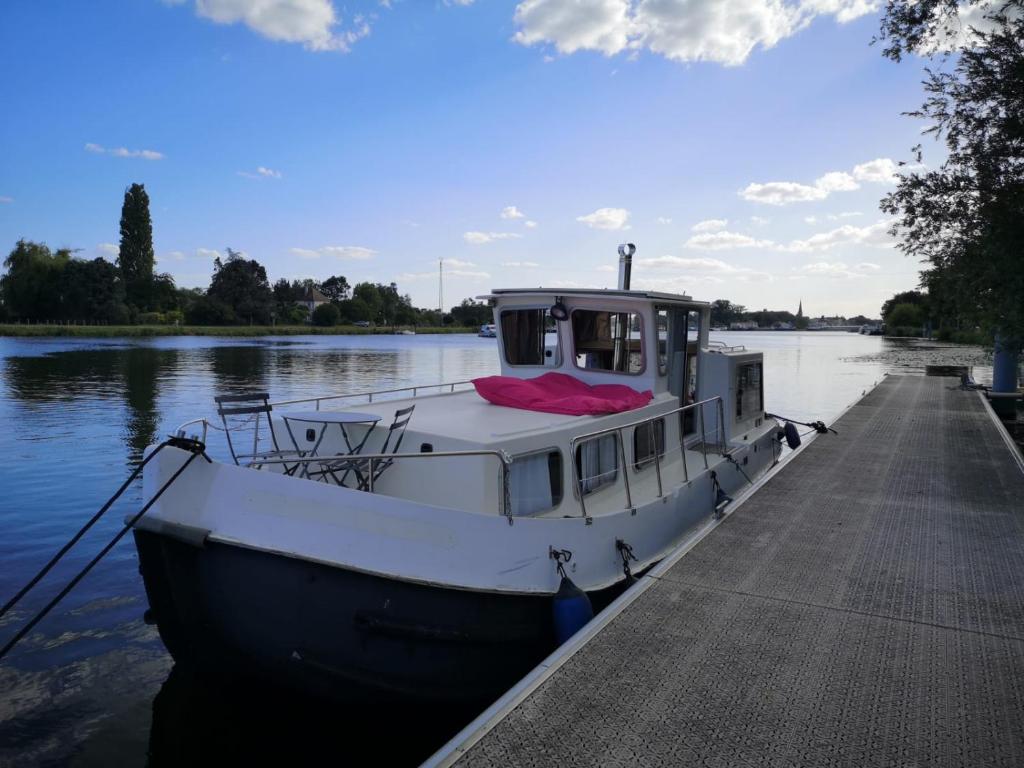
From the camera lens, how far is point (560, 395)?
821cm

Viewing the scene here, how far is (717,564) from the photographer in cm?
619

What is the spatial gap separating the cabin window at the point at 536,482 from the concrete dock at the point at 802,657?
1.20m

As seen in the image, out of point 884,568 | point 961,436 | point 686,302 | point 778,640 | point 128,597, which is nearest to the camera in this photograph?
point 778,640

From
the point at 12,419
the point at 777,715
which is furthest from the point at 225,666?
the point at 12,419

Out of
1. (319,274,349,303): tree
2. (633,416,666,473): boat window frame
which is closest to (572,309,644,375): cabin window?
(633,416,666,473): boat window frame

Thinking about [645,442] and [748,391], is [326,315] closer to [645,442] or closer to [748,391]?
[748,391]

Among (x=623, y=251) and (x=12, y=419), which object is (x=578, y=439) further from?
(x=12, y=419)

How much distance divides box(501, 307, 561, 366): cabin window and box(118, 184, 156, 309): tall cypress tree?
3985 inches

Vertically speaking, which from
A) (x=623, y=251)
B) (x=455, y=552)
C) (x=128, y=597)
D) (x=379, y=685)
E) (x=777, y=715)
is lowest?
(x=128, y=597)

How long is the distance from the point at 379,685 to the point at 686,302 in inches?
261

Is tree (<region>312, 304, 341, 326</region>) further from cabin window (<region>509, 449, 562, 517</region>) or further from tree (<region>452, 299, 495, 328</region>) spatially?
cabin window (<region>509, 449, 562, 517</region>)

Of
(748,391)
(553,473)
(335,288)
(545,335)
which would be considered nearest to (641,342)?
(545,335)

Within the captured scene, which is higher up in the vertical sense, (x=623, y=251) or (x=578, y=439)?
(x=623, y=251)

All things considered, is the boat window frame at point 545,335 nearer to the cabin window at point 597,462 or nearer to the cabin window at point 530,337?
the cabin window at point 530,337
